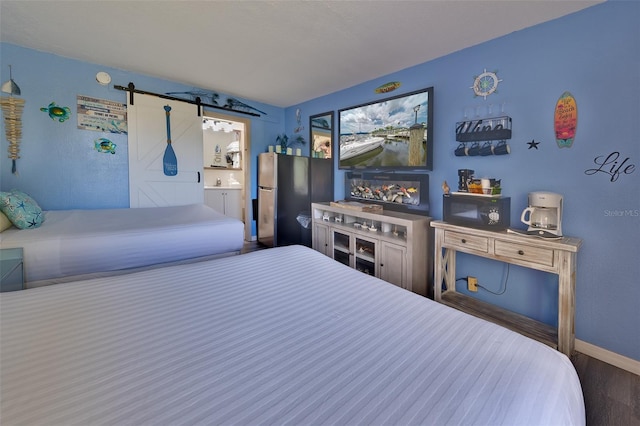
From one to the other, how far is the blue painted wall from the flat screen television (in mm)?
134

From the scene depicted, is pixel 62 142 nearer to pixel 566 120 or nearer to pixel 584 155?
pixel 566 120

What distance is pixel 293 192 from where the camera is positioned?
14.0ft

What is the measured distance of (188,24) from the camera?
2.27 meters

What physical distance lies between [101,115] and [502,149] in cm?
434

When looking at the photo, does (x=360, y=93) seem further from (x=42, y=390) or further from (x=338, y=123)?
(x=42, y=390)

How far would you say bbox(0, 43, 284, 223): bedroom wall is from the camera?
292 centimetres

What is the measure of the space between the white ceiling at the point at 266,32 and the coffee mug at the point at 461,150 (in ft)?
2.98

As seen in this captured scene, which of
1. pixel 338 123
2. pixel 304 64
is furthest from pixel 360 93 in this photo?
pixel 304 64

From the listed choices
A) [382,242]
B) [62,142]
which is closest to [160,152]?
[62,142]

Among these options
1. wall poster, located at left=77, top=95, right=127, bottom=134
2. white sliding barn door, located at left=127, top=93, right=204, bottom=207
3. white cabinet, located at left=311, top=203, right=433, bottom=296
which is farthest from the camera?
white sliding barn door, located at left=127, top=93, right=204, bottom=207

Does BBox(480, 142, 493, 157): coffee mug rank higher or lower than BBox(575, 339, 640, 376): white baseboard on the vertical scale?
higher

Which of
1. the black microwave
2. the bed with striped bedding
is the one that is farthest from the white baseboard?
the bed with striped bedding

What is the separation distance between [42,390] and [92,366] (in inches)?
4.3

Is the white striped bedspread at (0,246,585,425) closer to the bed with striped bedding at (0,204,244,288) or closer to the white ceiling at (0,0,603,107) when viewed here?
the bed with striped bedding at (0,204,244,288)
